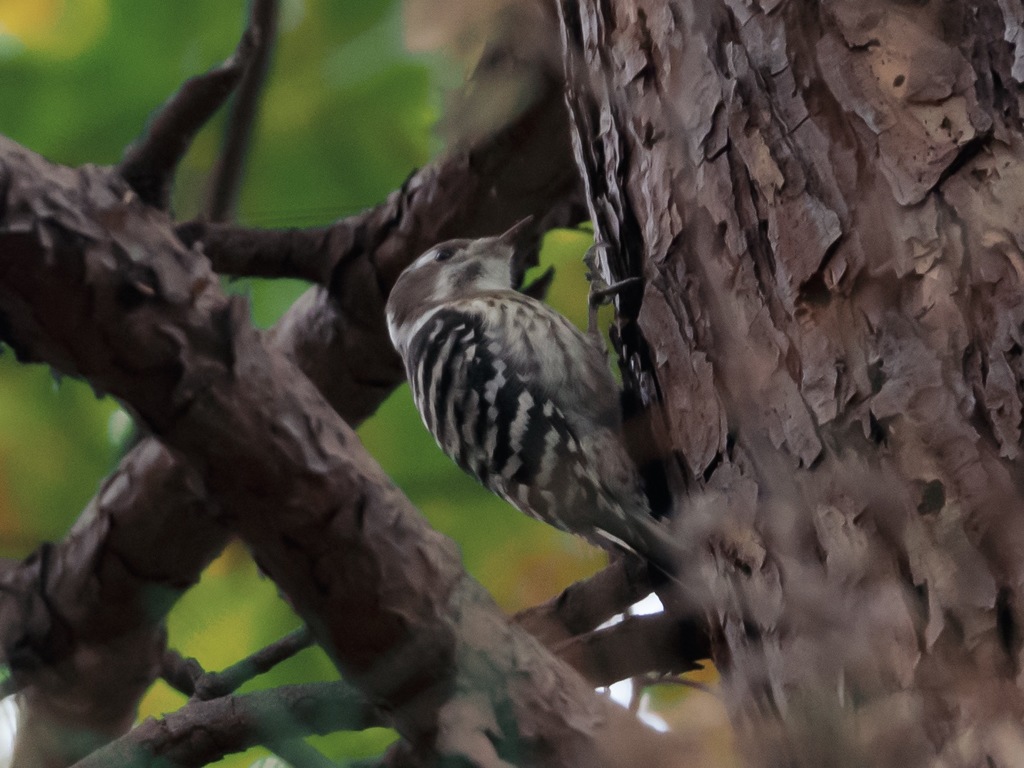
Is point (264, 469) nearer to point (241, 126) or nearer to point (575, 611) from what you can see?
point (575, 611)

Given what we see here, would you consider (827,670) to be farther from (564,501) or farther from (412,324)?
(412,324)

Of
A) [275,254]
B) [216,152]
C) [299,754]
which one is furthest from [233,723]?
[216,152]

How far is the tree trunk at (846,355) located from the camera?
1.11 m

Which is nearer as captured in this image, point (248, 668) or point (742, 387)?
point (742, 387)

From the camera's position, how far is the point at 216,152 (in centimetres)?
274

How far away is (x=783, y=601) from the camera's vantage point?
4.28 feet

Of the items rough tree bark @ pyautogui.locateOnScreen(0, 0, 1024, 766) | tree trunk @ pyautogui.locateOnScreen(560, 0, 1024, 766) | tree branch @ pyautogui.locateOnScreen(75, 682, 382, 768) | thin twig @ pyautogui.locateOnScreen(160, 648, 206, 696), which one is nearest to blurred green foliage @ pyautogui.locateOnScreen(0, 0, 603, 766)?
thin twig @ pyautogui.locateOnScreen(160, 648, 206, 696)

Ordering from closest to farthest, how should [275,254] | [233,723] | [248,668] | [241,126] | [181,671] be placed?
[233,723], [248,668], [181,671], [241,126], [275,254]

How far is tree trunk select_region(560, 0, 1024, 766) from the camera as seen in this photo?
3.66ft

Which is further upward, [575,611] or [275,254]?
[275,254]

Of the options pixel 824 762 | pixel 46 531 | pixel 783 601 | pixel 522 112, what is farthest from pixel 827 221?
pixel 46 531

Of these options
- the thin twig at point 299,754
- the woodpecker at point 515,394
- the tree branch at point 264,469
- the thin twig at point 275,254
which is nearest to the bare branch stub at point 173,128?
the tree branch at point 264,469

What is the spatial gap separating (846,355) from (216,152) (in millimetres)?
1889

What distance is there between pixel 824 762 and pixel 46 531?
202 cm
